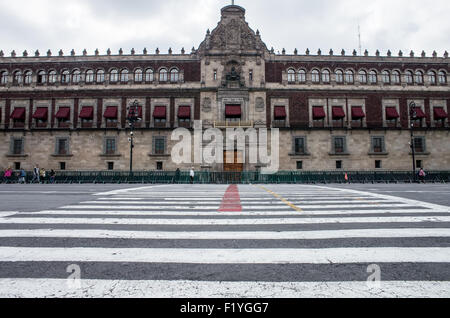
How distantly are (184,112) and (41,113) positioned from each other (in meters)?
17.3

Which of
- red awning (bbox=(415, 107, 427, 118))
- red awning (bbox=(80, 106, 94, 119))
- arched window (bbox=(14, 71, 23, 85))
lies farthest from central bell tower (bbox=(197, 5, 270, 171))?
arched window (bbox=(14, 71, 23, 85))

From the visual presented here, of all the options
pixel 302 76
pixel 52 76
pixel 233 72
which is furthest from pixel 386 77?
pixel 52 76

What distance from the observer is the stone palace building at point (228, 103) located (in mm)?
31047

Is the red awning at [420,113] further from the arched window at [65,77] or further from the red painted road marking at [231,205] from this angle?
the arched window at [65,77]

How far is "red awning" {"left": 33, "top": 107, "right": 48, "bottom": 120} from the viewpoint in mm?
31328

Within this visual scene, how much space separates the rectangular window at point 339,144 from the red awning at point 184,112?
1763 centimetres

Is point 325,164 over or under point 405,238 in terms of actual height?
over

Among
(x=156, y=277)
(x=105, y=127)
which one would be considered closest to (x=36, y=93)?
(x=105, y=127)

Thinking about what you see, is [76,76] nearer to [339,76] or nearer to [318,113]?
[318,113]

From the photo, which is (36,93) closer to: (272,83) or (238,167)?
(238,167)

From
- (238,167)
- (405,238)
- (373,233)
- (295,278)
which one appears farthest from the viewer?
(238,167)

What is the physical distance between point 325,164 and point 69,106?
31.7m

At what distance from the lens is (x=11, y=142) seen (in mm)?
31703

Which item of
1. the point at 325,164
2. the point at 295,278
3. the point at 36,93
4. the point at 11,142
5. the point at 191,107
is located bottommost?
the point at 295,278
